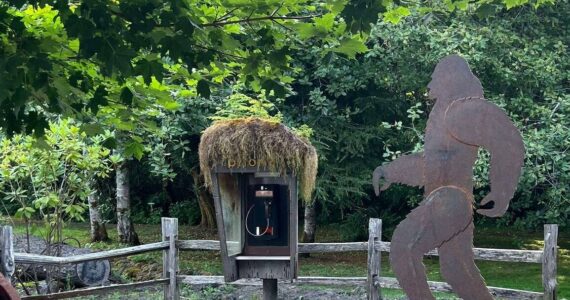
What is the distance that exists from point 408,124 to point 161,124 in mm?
4585

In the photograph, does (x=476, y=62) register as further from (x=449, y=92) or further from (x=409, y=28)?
(x=449, y=92)

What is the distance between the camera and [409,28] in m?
11.9

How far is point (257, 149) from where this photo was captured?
7.45 m

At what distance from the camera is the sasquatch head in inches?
198

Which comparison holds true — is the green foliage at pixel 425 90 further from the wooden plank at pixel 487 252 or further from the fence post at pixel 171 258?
the fence post at pixel 171 258

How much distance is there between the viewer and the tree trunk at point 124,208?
14.7m

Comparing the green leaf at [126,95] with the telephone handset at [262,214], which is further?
the telephone handset at [262,214]

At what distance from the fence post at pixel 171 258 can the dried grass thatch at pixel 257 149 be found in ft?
5.68

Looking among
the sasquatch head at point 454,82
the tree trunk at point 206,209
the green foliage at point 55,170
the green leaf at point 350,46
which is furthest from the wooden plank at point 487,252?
the tree trunk at point 206,209

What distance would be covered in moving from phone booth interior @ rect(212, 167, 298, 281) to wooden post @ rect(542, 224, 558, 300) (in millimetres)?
2654

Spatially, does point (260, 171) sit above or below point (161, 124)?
below

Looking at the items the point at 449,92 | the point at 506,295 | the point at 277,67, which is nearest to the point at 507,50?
the point at 506,295

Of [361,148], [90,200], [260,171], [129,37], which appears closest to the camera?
[129,37]

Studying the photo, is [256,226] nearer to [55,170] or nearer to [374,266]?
[374,266]
